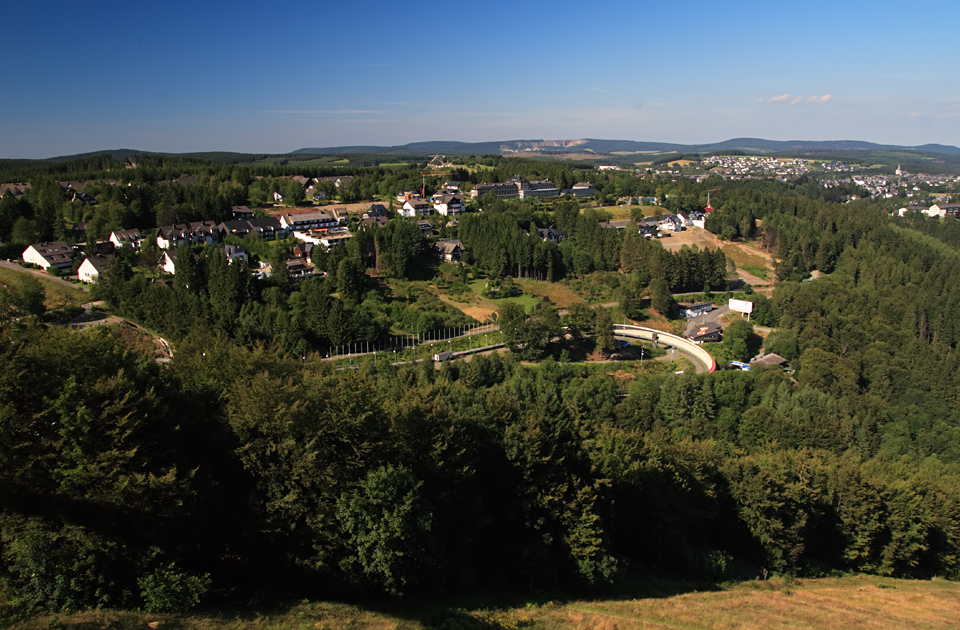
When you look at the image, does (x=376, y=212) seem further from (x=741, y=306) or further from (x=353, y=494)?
(x=353, y=494)

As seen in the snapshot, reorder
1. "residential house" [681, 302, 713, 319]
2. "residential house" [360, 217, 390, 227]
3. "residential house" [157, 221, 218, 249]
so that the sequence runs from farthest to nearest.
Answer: "residential house" [360, 217, 390, 227] → "residential house" [681, 302, 713, 319] → "residential house" [157, 221, 218, 249]

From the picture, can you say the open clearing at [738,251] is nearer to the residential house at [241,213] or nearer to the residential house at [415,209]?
the residential house at [415,209]

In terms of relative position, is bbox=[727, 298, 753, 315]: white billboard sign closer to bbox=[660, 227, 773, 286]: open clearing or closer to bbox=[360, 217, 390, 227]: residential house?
bbox=[660, 227, 773, 286]: open clearing

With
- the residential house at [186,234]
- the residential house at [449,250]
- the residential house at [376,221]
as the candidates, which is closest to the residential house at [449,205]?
the residential house at [376,221]

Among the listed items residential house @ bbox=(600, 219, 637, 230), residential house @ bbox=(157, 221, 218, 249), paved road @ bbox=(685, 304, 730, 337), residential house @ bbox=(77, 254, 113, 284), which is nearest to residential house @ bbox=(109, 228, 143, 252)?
residential house @ bbox=(157, 221, 218, 249)

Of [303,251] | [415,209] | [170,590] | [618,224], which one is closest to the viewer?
[170,590]

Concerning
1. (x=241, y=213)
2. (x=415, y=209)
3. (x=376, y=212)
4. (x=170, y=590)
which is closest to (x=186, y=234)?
(x=241, y=213)

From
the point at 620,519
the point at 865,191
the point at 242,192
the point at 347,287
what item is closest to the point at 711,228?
the point at 347,287
